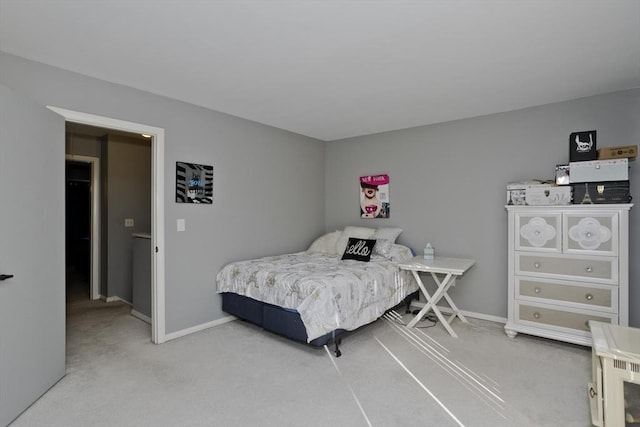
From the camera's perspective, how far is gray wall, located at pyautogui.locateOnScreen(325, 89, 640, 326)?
3.17 metres

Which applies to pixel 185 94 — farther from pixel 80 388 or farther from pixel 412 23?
pixel 80 388

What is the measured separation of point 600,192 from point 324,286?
103 inches

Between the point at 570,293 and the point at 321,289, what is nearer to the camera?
the point at 321,289

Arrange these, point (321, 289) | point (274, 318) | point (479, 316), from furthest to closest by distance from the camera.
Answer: point (479, 316) < point (274, 318) < point (321, 289)

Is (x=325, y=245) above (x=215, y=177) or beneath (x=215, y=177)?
beneath

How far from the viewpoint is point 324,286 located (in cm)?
280

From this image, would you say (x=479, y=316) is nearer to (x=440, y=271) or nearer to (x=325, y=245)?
(x=440, y=271)

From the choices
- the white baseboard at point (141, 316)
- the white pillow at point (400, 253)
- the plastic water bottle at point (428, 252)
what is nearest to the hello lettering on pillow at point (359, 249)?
the white pillow at point (400, 253)

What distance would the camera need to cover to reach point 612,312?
2803mm

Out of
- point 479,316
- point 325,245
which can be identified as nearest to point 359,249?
point 325,245

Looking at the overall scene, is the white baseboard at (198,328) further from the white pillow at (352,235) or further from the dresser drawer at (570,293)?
the dresser drawer at (570,293)

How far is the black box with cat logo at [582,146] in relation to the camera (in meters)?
2.98

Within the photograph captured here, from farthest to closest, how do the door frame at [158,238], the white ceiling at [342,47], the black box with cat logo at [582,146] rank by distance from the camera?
1. the door frame at [158,238]
2. the black box with cat logo at [582,146]
3. the white ceiling at [342,47]

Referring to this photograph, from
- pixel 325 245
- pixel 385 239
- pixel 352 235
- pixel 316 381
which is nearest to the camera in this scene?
pixel 316 381
